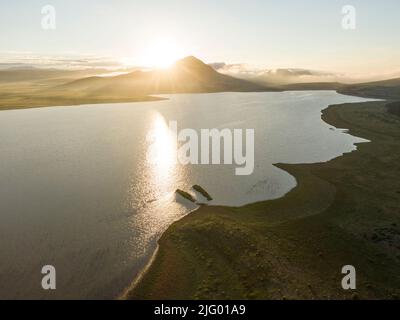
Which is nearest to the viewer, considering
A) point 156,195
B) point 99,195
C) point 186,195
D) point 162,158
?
point 186,195

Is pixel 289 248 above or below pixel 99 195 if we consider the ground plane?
below

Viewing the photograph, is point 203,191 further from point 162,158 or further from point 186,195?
point 162,158

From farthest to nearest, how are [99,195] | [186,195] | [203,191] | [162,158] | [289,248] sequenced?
[162,158] < [203,191] < [99,195] < [186,195] < [289,248]

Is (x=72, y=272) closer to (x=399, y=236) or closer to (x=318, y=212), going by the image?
(x=318, y=212)

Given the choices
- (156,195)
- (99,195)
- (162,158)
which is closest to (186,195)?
(156,195)

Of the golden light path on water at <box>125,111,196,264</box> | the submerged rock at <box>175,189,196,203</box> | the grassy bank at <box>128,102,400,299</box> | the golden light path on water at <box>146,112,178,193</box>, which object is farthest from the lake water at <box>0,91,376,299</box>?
the grassy bank at <box>128,102,400,299</box>

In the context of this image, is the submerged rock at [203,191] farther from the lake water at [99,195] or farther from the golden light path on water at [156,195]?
the golden light path on water at [156,195]

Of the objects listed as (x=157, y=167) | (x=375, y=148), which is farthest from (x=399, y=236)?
(x=375, y=148)

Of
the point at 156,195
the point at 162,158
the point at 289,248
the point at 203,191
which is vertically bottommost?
the point at 289,248
